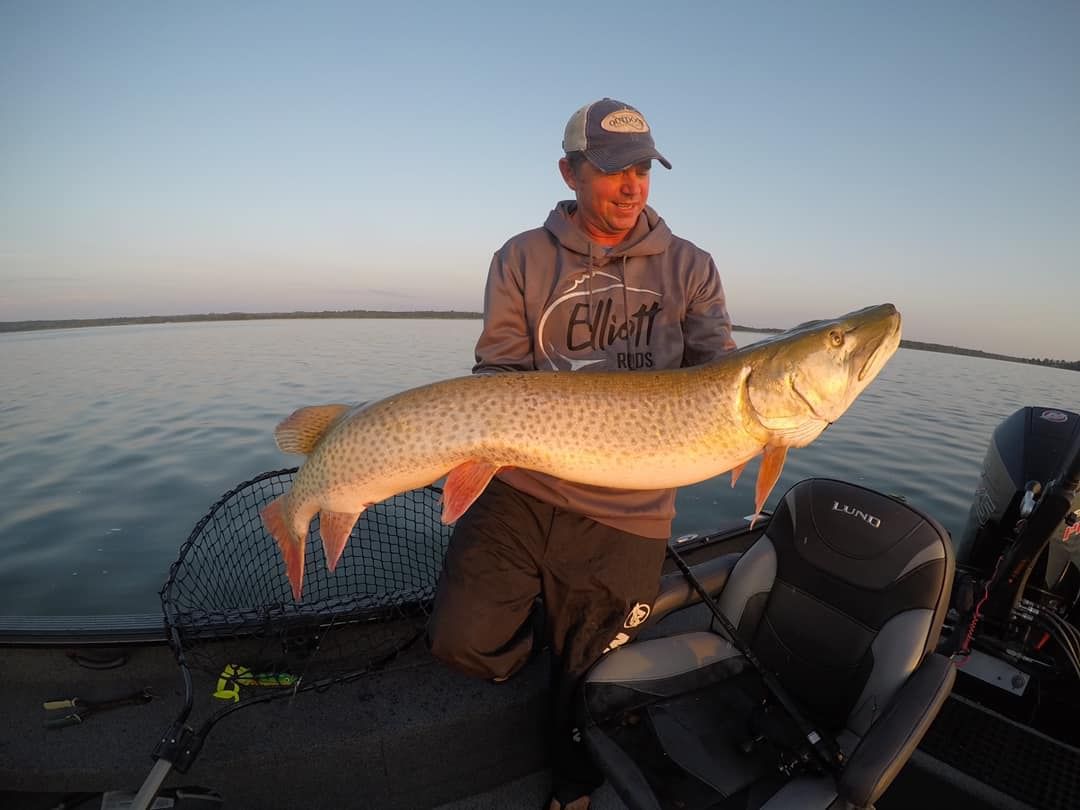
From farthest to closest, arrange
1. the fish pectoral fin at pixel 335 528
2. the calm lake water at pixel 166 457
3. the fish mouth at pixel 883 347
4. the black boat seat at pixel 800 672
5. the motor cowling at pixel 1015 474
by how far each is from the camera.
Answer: the calm lake water at pixel 166 457, the motor cowling at pixel 1015 474, the fish pectoral fin at pixel 335 528, the fish mouth at pixel 883 347, the black boat seat at pixel 800 672

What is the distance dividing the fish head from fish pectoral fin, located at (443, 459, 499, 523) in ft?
3.89

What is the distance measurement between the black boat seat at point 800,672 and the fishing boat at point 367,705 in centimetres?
10

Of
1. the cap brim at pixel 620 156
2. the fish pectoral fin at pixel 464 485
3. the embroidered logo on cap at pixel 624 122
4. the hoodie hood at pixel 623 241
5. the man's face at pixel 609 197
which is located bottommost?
the fish pectoral fin at pixel 464 485

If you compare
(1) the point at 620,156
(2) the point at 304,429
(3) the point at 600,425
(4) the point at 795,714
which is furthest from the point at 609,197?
(4) the point at 795,714

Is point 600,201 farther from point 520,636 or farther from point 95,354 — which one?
point 95,354

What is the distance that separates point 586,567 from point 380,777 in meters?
1.27

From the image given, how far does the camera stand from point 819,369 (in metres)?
2.17

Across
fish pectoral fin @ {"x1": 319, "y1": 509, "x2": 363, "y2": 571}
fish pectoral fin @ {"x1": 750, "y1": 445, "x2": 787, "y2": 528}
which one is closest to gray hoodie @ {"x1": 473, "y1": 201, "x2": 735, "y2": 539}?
fish pectoral fin @ {"x1": 750, "y1": 445, "x2": 787, "y2": 528}

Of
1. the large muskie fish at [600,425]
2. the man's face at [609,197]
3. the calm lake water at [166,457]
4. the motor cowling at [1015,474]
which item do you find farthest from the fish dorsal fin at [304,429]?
the motor cowling at [1015,474]

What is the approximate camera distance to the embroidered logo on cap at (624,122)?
257cm

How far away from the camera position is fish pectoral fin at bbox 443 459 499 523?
92.7 inches

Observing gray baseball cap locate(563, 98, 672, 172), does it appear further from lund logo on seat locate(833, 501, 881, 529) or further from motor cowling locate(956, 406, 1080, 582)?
motor cowling locate(956, 406, 1080, 582)

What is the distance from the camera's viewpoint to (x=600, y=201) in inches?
105

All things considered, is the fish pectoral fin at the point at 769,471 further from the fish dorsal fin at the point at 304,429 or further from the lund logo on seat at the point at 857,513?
the fish dorsal fin at the point at 304,429
